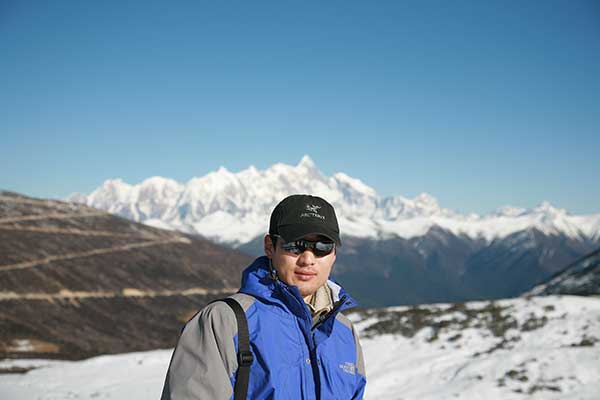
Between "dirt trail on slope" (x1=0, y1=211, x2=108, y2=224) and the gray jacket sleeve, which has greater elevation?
the gray jacket sleeve

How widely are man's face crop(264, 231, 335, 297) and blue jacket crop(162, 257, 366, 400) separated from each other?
0.14 metres

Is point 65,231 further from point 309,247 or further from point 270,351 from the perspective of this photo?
point 270,351

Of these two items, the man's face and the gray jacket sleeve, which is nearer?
the gray jacket sleeve

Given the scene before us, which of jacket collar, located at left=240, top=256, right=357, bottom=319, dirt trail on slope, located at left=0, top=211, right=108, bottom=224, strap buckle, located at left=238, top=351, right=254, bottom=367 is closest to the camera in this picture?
strap buckle, located at left=238, top=351, right=254, bottom=367

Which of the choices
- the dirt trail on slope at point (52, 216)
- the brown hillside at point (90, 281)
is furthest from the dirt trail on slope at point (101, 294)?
the dirt trail on slope at point (52, 216)

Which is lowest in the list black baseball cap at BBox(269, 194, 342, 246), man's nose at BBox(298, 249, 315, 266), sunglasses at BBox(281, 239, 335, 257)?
man's nose at BBox(298, 249, 315, 266)

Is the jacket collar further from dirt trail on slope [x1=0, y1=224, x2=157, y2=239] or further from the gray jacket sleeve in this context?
dirt trail on slope [x1=0, y1=224, x2=157, y2=239]

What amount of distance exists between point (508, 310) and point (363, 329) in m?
7.44

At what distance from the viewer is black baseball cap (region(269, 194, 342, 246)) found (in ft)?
13.0

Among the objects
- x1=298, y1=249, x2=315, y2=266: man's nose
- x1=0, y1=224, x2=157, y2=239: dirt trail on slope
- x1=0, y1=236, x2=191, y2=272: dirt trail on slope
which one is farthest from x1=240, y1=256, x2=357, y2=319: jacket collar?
x1=0, y1=224, x2=157, y2=239: dirt trail on slope

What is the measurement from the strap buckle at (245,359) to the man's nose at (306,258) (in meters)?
0.88

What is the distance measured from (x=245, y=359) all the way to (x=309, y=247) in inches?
41.8

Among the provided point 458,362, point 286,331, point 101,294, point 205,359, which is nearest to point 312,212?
point 286,331

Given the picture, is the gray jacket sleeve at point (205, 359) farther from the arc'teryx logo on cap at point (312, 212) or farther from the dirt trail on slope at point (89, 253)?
the dirt trail on slope at point (89, 253)
